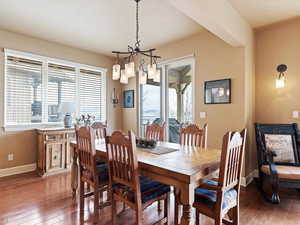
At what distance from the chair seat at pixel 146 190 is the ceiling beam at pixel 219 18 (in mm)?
1834

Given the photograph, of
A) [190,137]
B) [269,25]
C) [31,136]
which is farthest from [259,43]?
[31,136]

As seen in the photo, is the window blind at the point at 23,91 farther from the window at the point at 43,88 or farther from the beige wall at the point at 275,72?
the beige wall at the point at 275,72

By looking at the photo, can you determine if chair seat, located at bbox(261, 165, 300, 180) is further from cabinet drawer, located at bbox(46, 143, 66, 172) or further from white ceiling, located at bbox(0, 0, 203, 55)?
cabinet drawer, located at bbox(46, 143, 66, 172)

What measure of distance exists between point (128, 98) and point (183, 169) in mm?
3805

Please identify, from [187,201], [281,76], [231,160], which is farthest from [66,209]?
[281,76]

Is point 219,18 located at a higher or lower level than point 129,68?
higher

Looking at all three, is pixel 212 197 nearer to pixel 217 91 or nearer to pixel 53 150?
pixel 217 91

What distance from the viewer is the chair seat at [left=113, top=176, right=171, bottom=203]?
5.61ft

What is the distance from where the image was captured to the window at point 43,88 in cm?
356

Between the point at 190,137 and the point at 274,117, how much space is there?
1.66m

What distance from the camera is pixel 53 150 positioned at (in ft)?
11.9

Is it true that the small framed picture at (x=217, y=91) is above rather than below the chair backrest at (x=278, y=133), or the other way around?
above

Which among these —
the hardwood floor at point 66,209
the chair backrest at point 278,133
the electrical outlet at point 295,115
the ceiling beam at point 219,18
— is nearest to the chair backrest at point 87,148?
the hardwood floor at point 66,209

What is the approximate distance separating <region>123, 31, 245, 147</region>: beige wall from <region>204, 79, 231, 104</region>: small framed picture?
72 millimetres
